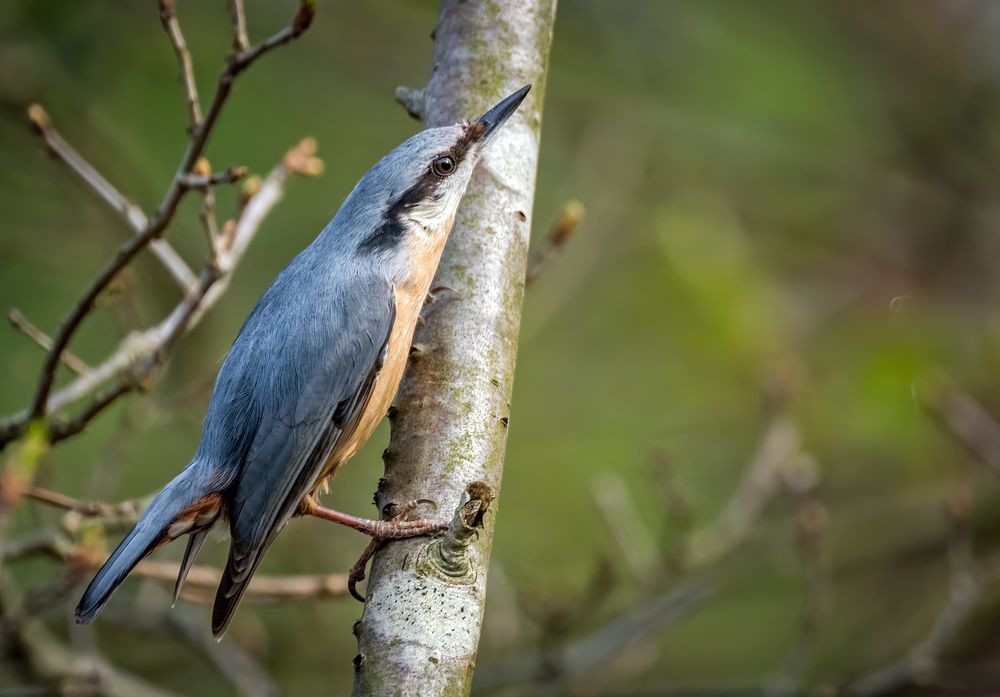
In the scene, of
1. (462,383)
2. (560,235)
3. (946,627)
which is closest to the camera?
(462,383)

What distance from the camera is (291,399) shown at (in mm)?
2943

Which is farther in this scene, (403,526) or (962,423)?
(962,423)

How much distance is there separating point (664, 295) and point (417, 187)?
384cm

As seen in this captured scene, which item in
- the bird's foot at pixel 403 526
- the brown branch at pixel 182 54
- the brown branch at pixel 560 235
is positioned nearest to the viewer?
the bird's foot at pixel 403 526

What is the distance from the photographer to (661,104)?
21.6ft

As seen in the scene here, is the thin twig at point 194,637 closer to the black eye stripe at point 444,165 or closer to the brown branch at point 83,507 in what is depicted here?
the brown branch at point 83,507

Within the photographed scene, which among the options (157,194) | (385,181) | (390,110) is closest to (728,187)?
(390,110)

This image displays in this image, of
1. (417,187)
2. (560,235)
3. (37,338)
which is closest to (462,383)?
(417,187)

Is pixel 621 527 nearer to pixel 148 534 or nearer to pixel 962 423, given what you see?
pixel 962 423

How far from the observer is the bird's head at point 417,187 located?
281 centimetres

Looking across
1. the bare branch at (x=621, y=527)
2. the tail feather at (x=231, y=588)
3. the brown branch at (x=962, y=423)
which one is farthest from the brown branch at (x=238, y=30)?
the brown branch at (x=962, y=423)

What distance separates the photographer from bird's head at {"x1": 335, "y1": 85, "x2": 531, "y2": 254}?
2.81m

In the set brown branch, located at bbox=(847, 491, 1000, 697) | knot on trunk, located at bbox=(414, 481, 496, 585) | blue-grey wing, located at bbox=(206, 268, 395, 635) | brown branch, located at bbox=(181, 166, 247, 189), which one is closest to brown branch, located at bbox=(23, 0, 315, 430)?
brown branch, located at bbox=(181, 166, 247, 189)

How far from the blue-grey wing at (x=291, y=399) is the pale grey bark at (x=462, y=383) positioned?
1.17 ft
